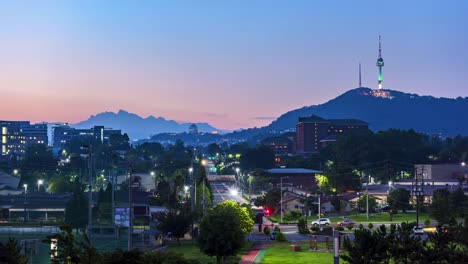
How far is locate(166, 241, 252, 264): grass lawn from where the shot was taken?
47.7 meters

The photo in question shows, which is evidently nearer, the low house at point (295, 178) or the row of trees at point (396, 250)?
the row of trees at point (396, 250)

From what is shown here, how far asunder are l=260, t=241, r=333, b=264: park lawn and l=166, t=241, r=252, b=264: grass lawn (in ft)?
7.06

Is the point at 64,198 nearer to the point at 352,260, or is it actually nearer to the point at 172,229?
the point at 172,229

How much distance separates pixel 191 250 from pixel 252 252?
473 cm

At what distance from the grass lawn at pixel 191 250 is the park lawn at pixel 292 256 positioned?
2.15 meters

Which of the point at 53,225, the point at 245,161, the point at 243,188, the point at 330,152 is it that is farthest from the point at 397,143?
the point at 53,225

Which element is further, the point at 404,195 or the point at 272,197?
the point at 272,197

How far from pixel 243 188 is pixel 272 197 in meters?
44.7

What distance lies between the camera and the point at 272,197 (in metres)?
95.4

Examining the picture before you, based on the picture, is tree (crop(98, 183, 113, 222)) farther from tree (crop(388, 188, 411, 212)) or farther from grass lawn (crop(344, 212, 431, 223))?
tree (crop(388, 188, 411, 212))

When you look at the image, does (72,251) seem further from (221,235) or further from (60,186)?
(60,186)

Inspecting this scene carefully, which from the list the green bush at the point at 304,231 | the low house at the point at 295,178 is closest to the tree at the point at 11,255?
the green bush at the point at 304,231

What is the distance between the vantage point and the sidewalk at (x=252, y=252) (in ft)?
150

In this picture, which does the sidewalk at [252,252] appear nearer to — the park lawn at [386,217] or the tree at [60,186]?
the park lawn at [386,217]
